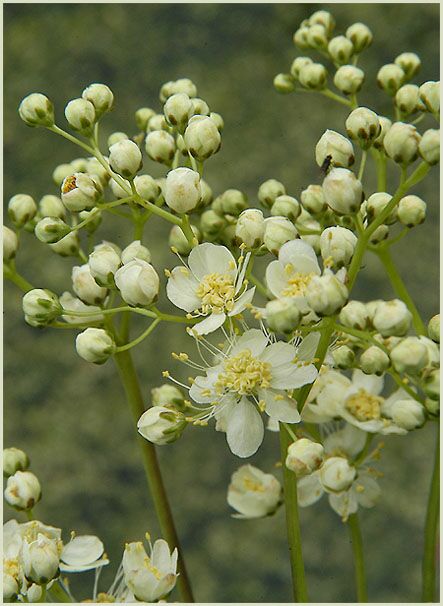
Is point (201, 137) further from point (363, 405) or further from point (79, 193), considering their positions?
point (363, 405)

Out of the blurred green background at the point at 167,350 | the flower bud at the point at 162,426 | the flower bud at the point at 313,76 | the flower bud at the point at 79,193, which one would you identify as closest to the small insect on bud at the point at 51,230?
the flower bud at the point at 79,193

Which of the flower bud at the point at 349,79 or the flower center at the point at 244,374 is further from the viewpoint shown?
the flower bud at the point at 349,79

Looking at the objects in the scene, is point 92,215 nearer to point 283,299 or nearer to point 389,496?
point 283,299

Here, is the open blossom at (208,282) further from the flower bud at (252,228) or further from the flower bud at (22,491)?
the flower bud at (22,491)

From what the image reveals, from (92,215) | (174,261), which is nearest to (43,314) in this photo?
(92,215)

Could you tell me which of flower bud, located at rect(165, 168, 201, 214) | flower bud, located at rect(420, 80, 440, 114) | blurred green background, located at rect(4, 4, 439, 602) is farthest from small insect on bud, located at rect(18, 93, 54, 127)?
blurred green background, located at rect(4, 4, 439, 602)

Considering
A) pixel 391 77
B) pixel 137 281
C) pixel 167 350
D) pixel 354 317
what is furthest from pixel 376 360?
pixel 167 350

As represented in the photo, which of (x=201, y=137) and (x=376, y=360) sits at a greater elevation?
(x=201, y=137)
